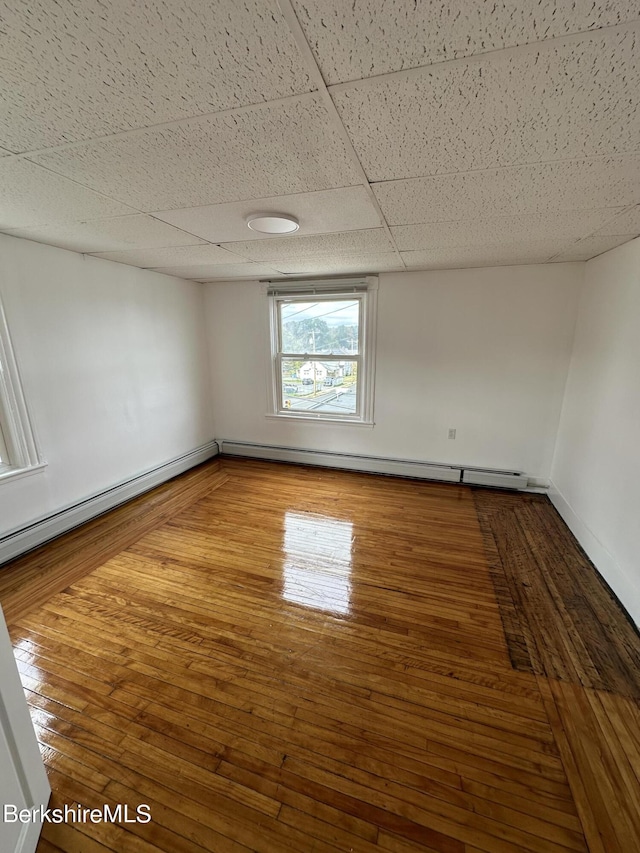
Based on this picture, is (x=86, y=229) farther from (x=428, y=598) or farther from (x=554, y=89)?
(x=428, y=598)

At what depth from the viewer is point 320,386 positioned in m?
4.10

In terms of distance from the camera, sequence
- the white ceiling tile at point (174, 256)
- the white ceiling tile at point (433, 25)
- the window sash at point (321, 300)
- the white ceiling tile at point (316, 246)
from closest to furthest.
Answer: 1. the white ceiling tile at point (433, 25)
2. the white ceiling tile at point (316, 246)
3. the white ceiling tile at point (174, 256)
4. the window sash at point (321, 300)

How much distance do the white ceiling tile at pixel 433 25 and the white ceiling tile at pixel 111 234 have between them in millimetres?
1537

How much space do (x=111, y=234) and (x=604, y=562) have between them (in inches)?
158

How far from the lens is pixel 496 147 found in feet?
3.84

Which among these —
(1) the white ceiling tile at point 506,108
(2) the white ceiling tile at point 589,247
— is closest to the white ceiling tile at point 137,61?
(1) the white ceiling tile at point 506,108

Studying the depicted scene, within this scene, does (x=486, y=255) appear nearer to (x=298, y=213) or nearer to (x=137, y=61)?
(x=298, y=213)

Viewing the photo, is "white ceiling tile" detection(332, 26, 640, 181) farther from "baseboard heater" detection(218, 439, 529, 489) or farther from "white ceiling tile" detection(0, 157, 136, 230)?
"baseboard heater" detection(218, 439, 529, 489)

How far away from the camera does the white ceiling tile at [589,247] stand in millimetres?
2248

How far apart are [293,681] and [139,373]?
306 centimetres

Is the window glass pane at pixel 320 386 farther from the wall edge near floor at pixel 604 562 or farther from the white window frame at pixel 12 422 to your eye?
the white window frame at pixel 12 422

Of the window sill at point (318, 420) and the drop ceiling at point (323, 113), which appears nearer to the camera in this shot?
the drop ceiling at point (323, 113)

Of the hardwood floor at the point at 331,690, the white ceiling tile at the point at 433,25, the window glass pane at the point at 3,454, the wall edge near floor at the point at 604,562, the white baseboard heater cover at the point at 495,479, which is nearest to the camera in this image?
the white ceiling tile at the point at 433,25

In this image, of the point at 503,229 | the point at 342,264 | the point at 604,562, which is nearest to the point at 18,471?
the point at 342,264
